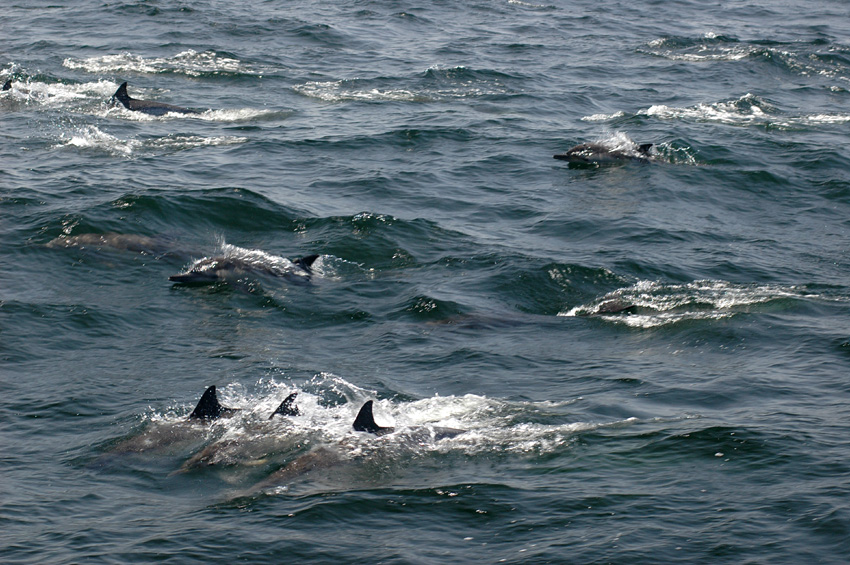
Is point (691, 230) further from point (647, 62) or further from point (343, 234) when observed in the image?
point (647, 62)

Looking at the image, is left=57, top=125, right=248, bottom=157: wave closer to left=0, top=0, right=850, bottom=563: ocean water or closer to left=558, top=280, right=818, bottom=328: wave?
left=0, top=0, right=850, bottom=563: ocean water

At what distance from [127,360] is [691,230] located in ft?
39.3

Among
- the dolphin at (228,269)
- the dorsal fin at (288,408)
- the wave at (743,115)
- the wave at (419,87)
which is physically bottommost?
the dorsal fin at (288,408)

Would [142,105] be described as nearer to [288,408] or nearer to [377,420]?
[288,408]

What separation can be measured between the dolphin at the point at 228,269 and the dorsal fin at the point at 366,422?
19.7 feet

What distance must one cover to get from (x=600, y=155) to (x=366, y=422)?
49.1 feet

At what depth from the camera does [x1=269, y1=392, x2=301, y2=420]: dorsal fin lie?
1283cm

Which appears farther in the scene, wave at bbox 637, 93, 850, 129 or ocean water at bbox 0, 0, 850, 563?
wave at bbox 637, 93, 850, 129

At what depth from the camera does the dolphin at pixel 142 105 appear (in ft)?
91.7

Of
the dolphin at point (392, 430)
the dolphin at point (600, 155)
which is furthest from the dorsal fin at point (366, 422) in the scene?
the dolphin at point (600, 155)

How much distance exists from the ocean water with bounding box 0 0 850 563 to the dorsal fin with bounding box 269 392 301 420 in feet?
1.01

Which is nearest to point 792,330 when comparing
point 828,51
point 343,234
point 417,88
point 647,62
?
point 343,234


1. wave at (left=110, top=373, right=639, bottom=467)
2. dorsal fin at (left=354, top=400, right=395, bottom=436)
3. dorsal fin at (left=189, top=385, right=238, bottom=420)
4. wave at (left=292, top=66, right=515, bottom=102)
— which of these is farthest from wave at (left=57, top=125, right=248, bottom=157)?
dorsal fin at (left=354, top=400, right=395, bottom=436)

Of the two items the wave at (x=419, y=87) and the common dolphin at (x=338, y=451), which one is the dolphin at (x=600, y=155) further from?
the common dolphin at (x=338, y=451)
